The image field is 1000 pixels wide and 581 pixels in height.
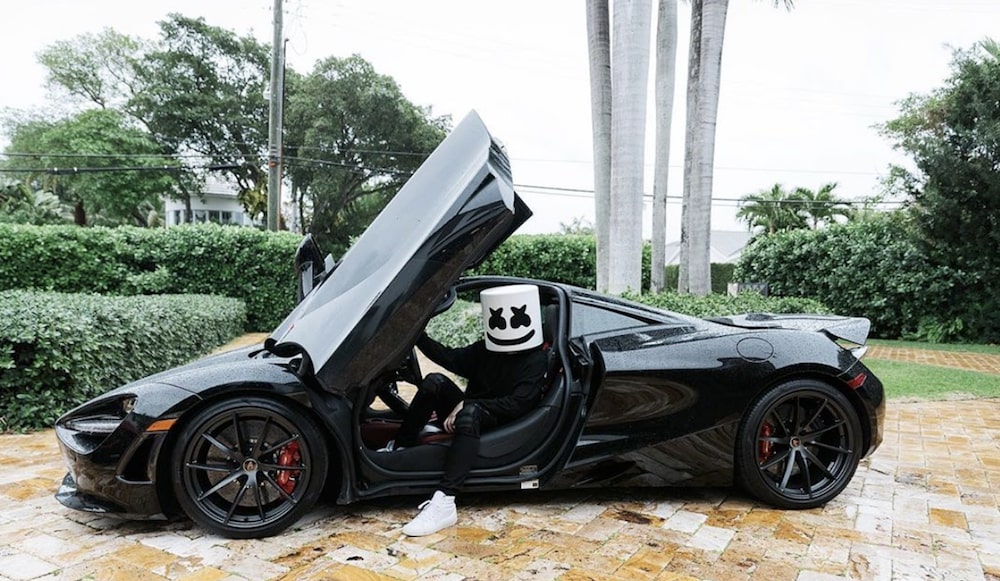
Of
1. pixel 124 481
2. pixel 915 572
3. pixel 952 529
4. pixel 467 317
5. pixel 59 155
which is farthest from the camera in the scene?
pixel 59 155

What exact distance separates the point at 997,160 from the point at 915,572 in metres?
10.5

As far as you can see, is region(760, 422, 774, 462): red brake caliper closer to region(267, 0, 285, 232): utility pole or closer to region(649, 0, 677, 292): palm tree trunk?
region(649, 0, 677, 292): palm tree trunk

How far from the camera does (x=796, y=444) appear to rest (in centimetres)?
300

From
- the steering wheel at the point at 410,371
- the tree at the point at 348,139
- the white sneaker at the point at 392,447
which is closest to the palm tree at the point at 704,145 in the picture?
the steering wheel at the point at 410,371

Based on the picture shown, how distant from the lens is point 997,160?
33.1ft

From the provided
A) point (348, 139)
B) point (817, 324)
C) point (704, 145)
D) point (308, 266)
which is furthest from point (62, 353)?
point (348, 139)

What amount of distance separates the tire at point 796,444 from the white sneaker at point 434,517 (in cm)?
138

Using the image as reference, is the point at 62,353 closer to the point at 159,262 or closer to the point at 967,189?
the point at 159,262

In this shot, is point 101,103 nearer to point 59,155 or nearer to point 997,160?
point 59,155

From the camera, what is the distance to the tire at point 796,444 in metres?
2.96

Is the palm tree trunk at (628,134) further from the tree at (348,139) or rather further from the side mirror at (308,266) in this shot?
the tree at (348,139)

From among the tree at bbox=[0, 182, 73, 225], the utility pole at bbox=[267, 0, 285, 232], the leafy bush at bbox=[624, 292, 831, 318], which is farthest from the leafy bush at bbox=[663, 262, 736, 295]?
the tree at bbox=[0, 182, 73, 225]

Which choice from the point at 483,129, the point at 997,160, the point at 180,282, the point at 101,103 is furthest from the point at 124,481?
the point at 101,103

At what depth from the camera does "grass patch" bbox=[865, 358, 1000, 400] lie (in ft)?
20.2
